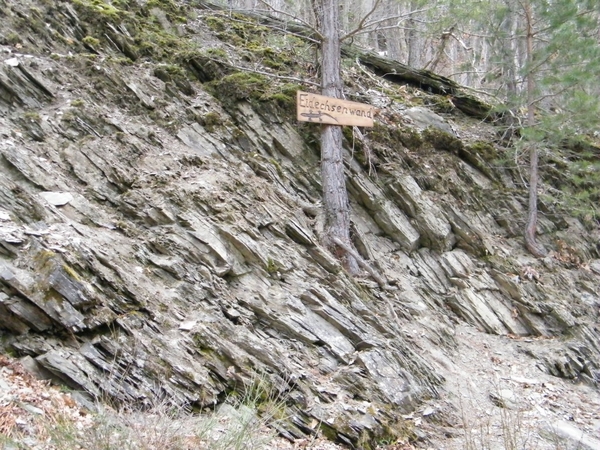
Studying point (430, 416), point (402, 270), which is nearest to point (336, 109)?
point (402, 270)

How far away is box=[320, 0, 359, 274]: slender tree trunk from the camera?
7.80 metres

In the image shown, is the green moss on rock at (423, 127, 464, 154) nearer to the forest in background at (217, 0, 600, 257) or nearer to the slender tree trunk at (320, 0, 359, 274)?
the forest in background at (217, 0, 600, 257)

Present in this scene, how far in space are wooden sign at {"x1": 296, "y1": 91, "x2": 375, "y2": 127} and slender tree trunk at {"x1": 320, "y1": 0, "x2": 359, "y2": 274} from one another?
25 cm

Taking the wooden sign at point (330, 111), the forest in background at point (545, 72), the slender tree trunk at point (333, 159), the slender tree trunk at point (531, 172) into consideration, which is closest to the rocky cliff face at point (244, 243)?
the slender tree trunk at point (531, 172)

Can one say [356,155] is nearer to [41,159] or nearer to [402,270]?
[402,270]

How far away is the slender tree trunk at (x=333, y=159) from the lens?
25.6 feet

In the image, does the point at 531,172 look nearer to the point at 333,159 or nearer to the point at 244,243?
the point at 333,159

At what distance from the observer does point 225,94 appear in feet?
28.9

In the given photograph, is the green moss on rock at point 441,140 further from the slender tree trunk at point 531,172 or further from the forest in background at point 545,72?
the slender tree trunk at point 531,172

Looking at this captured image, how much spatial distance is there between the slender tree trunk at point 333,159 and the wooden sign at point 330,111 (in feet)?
0.83

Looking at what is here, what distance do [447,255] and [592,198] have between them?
4.90 meters

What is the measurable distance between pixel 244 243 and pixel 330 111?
9.66 feet

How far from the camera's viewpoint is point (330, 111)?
26.3 feet

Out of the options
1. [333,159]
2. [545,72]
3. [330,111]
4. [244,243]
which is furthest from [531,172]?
[244,243]
